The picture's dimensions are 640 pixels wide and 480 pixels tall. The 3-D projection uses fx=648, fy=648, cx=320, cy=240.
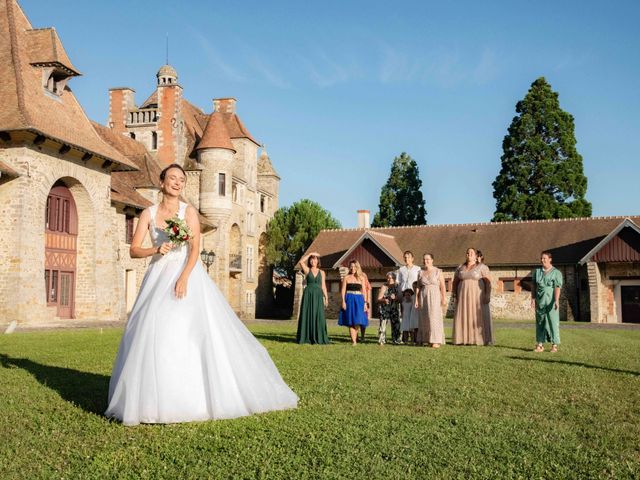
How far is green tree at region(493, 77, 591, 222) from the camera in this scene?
44.0m

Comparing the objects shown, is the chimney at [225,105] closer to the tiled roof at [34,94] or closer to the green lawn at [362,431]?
the tiled roof at [34,94]

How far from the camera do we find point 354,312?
14.1 m

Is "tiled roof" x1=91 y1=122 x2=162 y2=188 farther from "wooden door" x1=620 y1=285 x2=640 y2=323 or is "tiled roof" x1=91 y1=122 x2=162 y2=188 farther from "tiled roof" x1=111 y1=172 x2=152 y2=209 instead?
"wooden door" x1=620 y1=285 x2=640 y2=323

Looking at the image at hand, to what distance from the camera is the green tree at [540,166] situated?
44.0 metres

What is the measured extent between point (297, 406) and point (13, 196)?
2109cm

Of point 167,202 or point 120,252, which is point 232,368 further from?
point 120,252

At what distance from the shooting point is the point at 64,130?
25.4 meters

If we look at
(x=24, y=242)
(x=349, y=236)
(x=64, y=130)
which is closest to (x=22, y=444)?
(x=24, y=242)

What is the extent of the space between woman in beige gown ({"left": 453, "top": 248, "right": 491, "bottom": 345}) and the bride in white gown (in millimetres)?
8598

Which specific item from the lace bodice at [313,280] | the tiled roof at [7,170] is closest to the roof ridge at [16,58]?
→ the tiled roof at [7,170]

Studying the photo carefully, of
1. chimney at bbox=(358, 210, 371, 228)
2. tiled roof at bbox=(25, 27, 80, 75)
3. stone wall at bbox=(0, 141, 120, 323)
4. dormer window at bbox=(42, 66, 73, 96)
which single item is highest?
tiled roof at bbox=(25, 27, 80, 75)

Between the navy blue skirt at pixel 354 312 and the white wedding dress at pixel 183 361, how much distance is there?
8.25 metres

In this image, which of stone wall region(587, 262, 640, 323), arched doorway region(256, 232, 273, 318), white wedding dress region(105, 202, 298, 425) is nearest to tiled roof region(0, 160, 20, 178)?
white wedding dress region(105, 202, 298, 425)

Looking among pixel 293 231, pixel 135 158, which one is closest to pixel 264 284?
pixel 293 231
